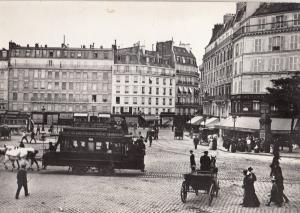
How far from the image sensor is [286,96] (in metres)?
15.3

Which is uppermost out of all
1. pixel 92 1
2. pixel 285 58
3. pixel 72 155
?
pixel 92 1

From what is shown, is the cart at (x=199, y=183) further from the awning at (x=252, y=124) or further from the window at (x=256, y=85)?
the window at (x=256, y=85)

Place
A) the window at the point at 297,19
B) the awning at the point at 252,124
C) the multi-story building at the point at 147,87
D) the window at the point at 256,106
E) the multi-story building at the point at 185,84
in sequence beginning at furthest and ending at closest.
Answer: the multi-story building at the point at 185,84 < the multi-story building at the point at 147,87 < the window at the point at 256,106 < the awning at the point at 252,124 < the window at the point at 297,19

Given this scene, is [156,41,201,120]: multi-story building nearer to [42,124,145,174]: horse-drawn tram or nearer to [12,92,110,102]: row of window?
[12,92,110,102]: row of window

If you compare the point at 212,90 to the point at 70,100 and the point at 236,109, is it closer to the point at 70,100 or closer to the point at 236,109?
the point at 236,109

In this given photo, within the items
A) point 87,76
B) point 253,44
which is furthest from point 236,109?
point 87,76

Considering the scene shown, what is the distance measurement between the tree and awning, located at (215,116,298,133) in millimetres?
394

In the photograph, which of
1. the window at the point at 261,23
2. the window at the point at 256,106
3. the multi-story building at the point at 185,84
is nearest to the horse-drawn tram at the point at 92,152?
the window at the point at 256,106

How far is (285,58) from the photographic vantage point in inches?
633

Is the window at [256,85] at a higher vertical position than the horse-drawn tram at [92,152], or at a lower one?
higher

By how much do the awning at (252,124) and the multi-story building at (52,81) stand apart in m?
6.44

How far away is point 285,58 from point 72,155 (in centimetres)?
892

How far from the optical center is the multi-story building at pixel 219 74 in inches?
810

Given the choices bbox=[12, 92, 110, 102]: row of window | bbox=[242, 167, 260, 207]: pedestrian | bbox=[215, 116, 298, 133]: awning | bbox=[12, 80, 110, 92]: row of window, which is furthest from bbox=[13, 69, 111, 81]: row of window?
bbox=[242, 167, 260, 207]: pedestrian
